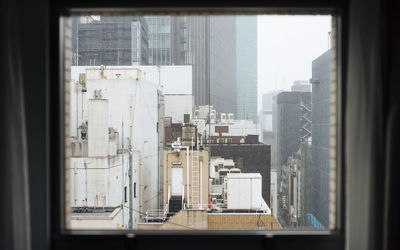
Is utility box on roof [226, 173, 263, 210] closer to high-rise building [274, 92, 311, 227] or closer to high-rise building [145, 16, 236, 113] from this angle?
high-rise building [274, 92, 311, 227]

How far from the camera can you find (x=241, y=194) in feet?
6.75

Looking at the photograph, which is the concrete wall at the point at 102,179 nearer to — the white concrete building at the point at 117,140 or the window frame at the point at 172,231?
the white concrete building at the point at 117,140

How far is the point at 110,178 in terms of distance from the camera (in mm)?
2480

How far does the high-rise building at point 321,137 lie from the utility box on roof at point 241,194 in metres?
0.52

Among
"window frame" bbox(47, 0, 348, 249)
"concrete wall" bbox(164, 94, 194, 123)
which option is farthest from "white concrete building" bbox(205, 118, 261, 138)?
"window frame" bbox(47, 0, 348, 249)

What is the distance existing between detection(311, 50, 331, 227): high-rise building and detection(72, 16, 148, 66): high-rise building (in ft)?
4.57

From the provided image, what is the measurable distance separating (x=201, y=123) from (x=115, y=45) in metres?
1.02

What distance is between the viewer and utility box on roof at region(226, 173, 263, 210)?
2.02m

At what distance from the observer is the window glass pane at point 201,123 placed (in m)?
1.54

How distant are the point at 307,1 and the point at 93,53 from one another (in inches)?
71.1

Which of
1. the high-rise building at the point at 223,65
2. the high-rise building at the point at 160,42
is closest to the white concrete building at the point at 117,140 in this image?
the high-rise building at the point at 160,42
